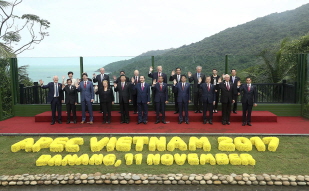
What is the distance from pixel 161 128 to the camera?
10.1m

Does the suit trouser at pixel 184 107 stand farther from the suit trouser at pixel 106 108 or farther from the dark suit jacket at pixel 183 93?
the suit trouser at pixel 106 108

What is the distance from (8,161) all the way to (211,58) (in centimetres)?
865

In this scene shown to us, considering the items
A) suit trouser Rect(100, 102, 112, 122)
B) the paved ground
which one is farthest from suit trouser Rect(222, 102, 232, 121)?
the paved ground

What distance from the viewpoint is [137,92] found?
10727 millimetres

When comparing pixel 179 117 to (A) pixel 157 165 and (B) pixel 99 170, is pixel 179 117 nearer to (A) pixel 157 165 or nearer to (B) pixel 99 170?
(A) pixel 157 165

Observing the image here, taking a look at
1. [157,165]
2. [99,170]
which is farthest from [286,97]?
[99,170]

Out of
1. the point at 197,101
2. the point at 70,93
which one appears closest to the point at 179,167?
the point at 197,101

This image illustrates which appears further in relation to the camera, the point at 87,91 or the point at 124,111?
the point at 124,111

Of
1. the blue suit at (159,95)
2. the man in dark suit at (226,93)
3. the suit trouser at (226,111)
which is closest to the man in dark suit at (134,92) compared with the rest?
the blue suit at (159,95)

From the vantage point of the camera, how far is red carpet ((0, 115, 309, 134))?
31.8ft

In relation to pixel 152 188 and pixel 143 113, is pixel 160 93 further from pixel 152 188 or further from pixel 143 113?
pixel 152 188

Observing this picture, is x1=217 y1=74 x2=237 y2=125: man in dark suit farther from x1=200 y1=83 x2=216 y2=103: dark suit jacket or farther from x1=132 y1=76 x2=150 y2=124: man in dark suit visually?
x1=132 y1=76 x2=150 y2=124: man in dark suit

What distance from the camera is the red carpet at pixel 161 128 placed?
970 cm

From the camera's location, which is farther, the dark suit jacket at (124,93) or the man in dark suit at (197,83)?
the man in dark suit at (197,83)
